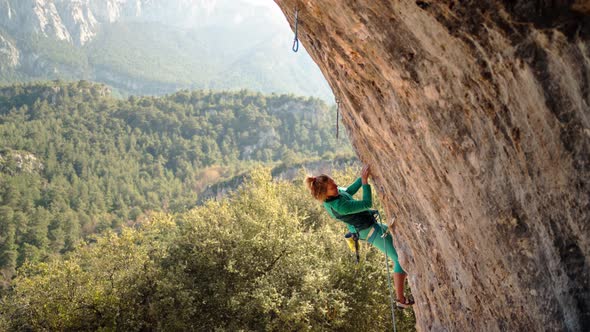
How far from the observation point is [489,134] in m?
3.99

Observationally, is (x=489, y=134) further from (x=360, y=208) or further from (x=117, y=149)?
(x=117, y=149)

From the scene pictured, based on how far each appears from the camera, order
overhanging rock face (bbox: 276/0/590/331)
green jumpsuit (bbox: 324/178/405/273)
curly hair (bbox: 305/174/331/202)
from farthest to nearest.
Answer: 1. curly hair (bbox: 305/174/331/202)
2. green jumpsuit (bbox: 324/178/405/273)
3. overhanging rock face (bbox: 276/0/590/331)

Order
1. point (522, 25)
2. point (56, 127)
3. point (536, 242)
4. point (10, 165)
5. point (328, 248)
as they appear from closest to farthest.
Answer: point (522, 25), point (536, 242), point (328, 248), point (10, 165), point (56, 127)

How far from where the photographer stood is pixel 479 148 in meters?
4.11

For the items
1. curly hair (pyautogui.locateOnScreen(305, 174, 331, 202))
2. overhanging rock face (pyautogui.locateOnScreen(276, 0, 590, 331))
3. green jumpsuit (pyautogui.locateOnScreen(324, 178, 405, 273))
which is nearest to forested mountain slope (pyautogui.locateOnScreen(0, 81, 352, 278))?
green jumpsuit (pyautogui.locateOnScreen(324, 178, 405, 273))

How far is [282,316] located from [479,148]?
1380 centimetres

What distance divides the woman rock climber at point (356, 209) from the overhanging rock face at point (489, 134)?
3.37 feet

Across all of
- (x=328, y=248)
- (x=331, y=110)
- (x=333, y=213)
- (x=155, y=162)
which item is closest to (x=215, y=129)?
(x=155, y=162)

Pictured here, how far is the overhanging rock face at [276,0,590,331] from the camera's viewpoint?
3.53 meters

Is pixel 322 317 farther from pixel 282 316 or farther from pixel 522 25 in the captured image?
pixel 522 25

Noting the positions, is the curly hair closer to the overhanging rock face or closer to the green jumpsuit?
the green jumpsuit

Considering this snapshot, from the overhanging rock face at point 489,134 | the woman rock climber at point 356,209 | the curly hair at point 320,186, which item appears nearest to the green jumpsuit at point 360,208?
the woman rock climber at point 356,209

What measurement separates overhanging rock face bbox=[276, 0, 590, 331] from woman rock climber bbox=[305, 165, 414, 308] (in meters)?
1.03

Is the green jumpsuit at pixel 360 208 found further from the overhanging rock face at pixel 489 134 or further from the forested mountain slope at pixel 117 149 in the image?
the forested mountain slope at pixel 117 149
